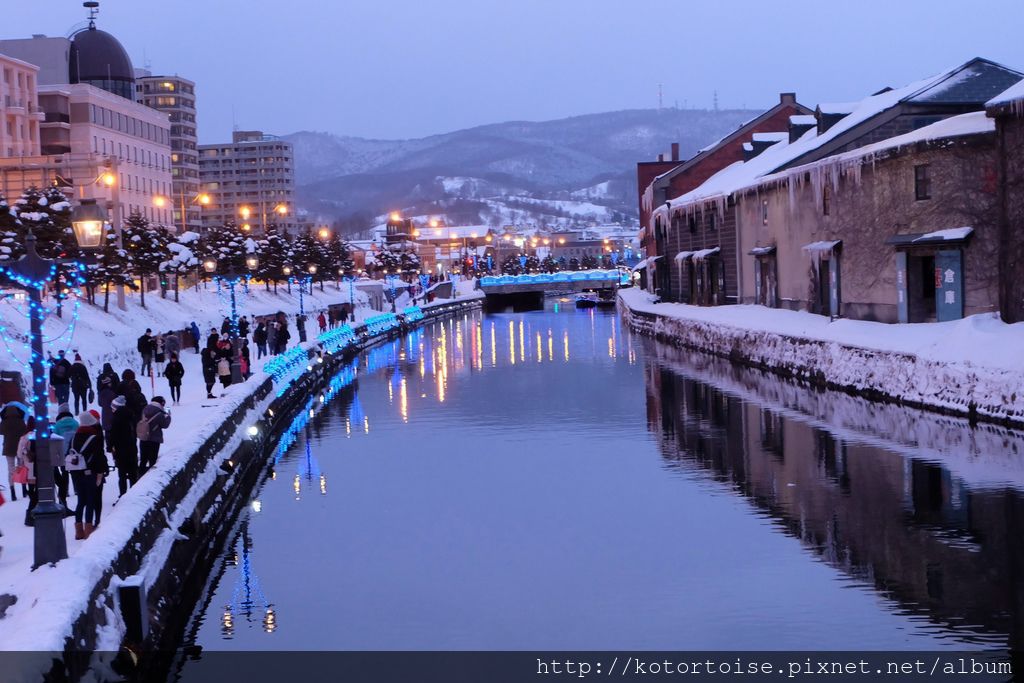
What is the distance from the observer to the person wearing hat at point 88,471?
17.6 meters

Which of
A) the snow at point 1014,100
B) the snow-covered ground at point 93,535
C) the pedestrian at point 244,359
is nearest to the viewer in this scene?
the snow-covered ground at point 93,535

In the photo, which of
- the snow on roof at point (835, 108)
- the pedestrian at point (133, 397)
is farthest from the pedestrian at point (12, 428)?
the snow on roof at point (835, 108)

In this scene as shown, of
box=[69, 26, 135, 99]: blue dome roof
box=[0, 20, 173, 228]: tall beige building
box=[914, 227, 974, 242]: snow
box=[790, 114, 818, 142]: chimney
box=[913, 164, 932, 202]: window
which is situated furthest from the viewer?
box=[69, 26, 135, 99]: blue dome roof

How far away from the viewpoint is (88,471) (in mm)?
17594

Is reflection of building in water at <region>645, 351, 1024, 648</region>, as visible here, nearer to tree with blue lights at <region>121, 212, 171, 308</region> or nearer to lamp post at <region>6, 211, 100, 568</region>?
lamp post at <region>6, 211, 100, 568</region>

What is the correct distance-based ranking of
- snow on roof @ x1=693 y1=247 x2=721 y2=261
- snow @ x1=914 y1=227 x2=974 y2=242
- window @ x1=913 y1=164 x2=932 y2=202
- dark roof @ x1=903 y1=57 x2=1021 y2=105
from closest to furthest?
snow @ x1=914 y1=227 x2=974 y2=242 < window @ x1=913 y1=164 x2=932 y2=202 < dark roof @ x1=903 y1=57 x2=1021 y2=105 < snow on roof @ x1=693 y1=247 x2=721 y2=261

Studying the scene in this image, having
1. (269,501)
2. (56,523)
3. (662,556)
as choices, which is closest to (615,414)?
(269,501)

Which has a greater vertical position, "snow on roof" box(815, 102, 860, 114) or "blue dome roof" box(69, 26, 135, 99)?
"blue dome roof" box(69, 26, 135, 99)

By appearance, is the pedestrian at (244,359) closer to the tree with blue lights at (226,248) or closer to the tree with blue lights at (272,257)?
the tree with blue lights at (226,248)

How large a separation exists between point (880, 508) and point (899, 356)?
13.6m

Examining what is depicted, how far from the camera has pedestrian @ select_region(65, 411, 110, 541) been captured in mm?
17625

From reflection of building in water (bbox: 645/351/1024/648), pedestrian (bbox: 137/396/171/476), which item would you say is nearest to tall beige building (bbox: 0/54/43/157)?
reflection of building in water (bbox: 645/351/1024/648)

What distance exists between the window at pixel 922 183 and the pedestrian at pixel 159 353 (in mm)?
27388

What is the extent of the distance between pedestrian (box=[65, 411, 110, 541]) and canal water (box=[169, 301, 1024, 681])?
7.10 feet
